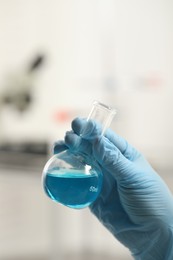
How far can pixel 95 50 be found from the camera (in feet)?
9.14

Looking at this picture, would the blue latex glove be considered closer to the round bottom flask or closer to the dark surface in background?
the round bottom flask

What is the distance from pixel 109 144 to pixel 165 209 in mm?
222

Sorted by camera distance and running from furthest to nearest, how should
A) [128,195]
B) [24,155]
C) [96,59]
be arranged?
[96,59], [24,155], [128,195]

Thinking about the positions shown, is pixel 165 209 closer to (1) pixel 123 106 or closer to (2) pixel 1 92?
(1) pixel 123 106

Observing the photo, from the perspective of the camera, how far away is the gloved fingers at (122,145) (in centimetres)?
110

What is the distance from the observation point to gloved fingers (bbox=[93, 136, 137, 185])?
100 cm

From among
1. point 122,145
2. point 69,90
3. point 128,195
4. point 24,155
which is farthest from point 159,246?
point 69,90

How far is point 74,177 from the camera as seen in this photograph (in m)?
0.95

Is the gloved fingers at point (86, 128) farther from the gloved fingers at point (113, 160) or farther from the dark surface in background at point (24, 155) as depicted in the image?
the dark surface in background at point (24, 155)

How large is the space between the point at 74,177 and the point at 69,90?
1.90 m

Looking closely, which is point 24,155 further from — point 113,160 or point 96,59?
point 113,160

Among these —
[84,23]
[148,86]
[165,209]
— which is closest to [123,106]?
[148,86]

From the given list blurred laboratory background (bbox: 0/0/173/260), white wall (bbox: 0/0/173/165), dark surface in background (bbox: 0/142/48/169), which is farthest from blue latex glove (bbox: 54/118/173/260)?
white wall (bbox: 0/0/173/165)

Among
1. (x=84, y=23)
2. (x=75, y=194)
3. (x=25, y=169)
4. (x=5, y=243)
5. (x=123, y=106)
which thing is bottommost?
(x=5, y=243)
